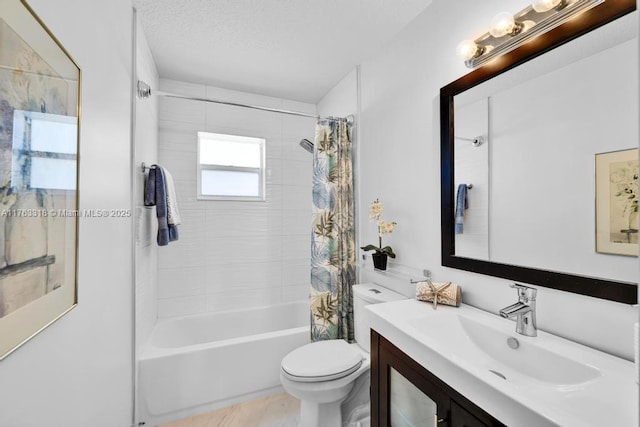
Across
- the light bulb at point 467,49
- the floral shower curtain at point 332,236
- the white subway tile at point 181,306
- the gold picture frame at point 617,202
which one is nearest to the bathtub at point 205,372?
the white subway tile at point 181,306

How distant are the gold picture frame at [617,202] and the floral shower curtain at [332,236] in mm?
1488

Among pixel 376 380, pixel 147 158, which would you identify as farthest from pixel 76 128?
pixel 376 380

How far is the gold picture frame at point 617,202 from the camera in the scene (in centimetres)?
81

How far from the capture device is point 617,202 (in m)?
0.85

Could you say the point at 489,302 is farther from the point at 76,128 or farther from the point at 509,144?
the point at 76,128

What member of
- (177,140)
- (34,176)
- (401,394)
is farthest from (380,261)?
(177,140)

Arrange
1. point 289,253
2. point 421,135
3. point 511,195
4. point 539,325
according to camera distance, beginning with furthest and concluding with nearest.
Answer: point 289,253, point 421,135, point 511,195, point 539,325

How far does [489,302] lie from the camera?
47.7 inches

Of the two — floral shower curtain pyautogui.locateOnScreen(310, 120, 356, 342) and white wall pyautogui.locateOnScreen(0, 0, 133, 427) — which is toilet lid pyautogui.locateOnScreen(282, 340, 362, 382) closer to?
floral shower curtain pyautogui.locateOnScreen(310, 120, 356, 342)

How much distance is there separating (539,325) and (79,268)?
1630 mm

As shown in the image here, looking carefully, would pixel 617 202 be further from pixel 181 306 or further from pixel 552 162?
pixel 181 306

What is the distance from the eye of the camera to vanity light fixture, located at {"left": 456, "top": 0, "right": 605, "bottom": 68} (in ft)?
3.13

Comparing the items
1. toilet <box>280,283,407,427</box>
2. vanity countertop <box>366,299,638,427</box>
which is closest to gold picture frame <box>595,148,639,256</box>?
vanity countertop <box>366,299,638,427</box>

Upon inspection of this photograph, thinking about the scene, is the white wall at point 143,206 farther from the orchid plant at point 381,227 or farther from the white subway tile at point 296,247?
the orchid plant at point 381,227
